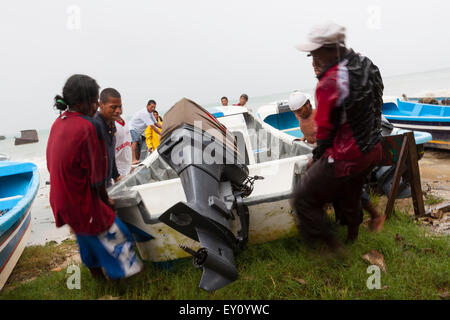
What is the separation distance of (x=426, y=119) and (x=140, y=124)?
21.6 feet

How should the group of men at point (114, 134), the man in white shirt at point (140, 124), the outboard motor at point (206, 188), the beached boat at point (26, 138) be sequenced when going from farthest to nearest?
the beached boat at point (26, 138) → the man in white shirt at point (140, 124) → the group of men at point (114, 134) → the outboard motor at point (206, 188)

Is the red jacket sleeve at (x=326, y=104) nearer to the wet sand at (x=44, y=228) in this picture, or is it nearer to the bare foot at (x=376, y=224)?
the bare foot at (x=376, y=224)

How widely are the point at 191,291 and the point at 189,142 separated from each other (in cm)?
113

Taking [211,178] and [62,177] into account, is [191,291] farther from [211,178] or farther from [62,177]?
[62,177]

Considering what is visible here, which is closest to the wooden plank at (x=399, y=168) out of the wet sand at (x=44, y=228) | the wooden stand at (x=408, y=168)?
the wooden stand at (x=408, y=168)

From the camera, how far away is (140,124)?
7.62 m

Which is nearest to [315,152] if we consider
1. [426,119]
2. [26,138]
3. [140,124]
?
[426,119]

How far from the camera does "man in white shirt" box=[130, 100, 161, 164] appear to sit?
7.46 metres

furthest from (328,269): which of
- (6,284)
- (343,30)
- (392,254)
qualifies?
(6,284)

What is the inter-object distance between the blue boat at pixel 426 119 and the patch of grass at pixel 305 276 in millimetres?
4729

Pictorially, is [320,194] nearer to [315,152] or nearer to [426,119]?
[315,152]

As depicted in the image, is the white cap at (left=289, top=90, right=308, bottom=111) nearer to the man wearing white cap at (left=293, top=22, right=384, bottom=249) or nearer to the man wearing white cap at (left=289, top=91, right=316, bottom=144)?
the man wearing white cap at (left=289, top=91, right=316, bottom=144)

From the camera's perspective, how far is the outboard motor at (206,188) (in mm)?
1614

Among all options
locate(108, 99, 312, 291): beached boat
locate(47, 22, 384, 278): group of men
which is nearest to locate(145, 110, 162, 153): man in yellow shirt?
locate(108, 99, 312, 291): beached boat
